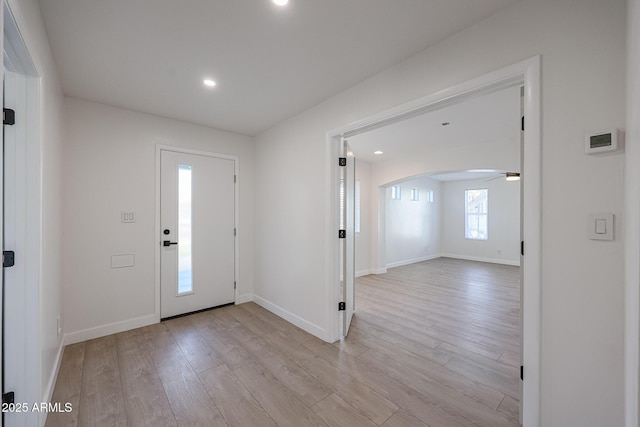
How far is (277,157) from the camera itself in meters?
3.63

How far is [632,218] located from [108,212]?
4137 millimetres

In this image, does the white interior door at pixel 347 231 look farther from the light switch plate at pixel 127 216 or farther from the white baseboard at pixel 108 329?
the light switch plate at pixel 127 216

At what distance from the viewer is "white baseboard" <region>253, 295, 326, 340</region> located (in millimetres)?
2906

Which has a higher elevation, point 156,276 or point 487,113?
point 487,113

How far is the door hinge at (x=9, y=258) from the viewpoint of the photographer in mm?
1463

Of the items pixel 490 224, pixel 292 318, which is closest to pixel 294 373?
pixel 292 318

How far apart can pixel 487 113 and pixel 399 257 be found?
461cm

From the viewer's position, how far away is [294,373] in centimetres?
224

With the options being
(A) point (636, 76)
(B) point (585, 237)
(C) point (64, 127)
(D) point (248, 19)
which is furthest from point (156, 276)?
(A) point (636, 76)

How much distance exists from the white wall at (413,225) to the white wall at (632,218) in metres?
5.46

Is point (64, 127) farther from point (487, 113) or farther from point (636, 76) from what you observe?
point (487, 113)

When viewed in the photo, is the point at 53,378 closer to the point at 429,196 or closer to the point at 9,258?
the point at 9,258

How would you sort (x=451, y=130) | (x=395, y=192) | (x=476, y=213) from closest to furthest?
1. (x=451, y=130)
2. (x=395, y=192)
3. (x=476, y=213)

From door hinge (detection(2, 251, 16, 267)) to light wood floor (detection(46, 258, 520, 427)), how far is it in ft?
3.63
